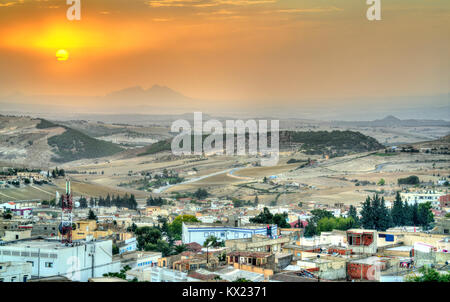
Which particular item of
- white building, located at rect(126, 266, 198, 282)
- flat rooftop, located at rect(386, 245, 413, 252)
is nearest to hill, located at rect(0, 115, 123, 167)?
flat rooftop, located at rect(386, 245, 413, 252)

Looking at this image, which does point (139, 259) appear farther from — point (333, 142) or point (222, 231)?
point (333, 142)

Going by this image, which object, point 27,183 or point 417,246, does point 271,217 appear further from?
point 27,183

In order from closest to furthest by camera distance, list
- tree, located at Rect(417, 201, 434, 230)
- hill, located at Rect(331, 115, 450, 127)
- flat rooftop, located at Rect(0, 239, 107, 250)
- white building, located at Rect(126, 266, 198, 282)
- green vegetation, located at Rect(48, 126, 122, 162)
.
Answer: white building, located at Rect(126, 266, 198, 282) → flat rooftop, located at Rect(0, 239, 107, 250) → tree, located at Rect(417, 201, 434, 230) → green vegetation, located at Rect(48, 126, 122, 162) → hill, located at Rect(331, 115, 450, 127)

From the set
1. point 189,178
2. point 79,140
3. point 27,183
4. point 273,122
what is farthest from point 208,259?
point 79,140

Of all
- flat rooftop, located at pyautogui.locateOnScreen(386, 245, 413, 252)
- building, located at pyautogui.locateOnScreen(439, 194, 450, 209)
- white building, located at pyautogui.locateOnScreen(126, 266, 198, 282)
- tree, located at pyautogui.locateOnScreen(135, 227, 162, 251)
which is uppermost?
white building, located at pyautogui.locateOnScreen(126, 266, 198, 282)

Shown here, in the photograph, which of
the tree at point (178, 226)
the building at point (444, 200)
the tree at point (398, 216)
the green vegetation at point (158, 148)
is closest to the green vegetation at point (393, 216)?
the tree at point (398, 216)

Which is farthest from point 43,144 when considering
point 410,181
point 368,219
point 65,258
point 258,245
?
point 65,258

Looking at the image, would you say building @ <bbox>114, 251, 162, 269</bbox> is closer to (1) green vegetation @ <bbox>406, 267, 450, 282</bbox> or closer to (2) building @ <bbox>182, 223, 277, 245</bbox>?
(2) building @ <bbox>182, 223, 277, 245</bbox>
